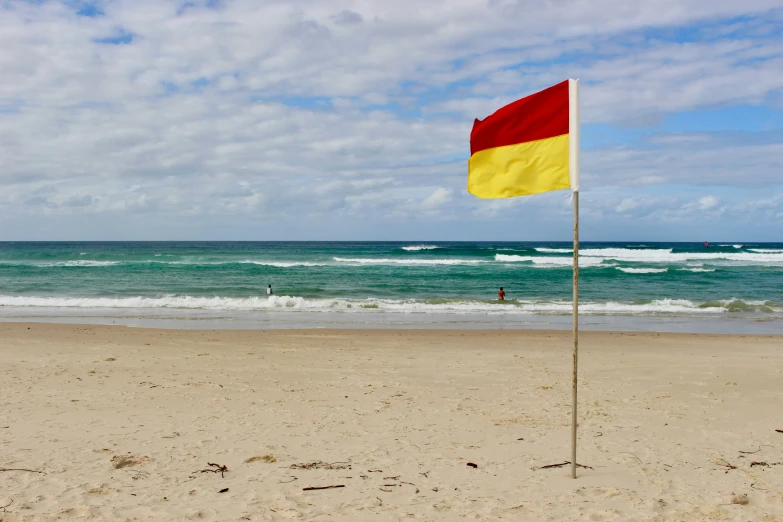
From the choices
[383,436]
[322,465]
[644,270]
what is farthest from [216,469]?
[644,270]

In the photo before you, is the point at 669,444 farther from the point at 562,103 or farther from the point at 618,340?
the point at 618,340

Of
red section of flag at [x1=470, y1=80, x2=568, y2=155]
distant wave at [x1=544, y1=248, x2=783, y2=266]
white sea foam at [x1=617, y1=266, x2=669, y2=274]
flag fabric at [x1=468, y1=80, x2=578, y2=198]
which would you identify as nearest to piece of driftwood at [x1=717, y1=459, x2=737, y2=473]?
flag fabric at [x1=468, y1=80, x2=578, y2=198]

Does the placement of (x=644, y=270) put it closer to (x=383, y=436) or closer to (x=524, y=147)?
(x=383, y=436)

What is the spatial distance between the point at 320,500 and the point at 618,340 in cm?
1079

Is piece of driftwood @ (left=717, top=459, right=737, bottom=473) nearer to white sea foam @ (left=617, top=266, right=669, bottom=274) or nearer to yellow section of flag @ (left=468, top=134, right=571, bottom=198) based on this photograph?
yellow section of flag @ (left=468, top=134, right=571, bottom=198)

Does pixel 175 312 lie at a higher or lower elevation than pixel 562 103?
lower

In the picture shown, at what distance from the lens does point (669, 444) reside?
562 centimetres

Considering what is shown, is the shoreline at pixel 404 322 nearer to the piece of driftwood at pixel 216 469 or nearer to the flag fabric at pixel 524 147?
the piece of driftwood at pixel 216 469

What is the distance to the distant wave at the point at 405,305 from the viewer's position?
19.9 m

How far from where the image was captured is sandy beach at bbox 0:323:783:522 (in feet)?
13.9

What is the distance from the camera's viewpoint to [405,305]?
68.5ft

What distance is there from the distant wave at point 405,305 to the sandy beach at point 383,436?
355 inches

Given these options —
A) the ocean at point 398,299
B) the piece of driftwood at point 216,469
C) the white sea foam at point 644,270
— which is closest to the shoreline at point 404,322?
the ocean at point 398,299

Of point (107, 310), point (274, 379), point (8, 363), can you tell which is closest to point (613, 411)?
point (274, 379)
